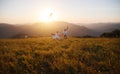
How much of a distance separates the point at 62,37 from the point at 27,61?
16999 mm

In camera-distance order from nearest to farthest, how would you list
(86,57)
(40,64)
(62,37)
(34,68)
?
(34,68)
(40,64)
(86,57)
(62,37)

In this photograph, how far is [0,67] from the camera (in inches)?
312

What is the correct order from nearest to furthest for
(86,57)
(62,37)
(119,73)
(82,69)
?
(119,73) → (82,69) → (86,57) → (62,37)

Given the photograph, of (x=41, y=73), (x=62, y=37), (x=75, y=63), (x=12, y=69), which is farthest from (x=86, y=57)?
(x=62, y=37)

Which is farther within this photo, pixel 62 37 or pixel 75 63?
pixel 62 37

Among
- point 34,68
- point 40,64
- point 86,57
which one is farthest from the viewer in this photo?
point 86,57

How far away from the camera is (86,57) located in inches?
367

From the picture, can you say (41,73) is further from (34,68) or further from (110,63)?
(110,63)

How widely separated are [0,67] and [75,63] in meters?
3.69

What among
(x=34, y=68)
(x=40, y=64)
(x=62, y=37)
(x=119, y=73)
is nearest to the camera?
(x=119, y=73)

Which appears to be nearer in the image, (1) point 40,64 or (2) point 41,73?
(2) point 41,73

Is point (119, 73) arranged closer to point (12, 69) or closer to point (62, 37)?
point (12, 69)

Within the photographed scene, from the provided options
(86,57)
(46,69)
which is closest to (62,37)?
(86,57)

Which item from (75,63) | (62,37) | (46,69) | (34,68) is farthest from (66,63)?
(62,37)
